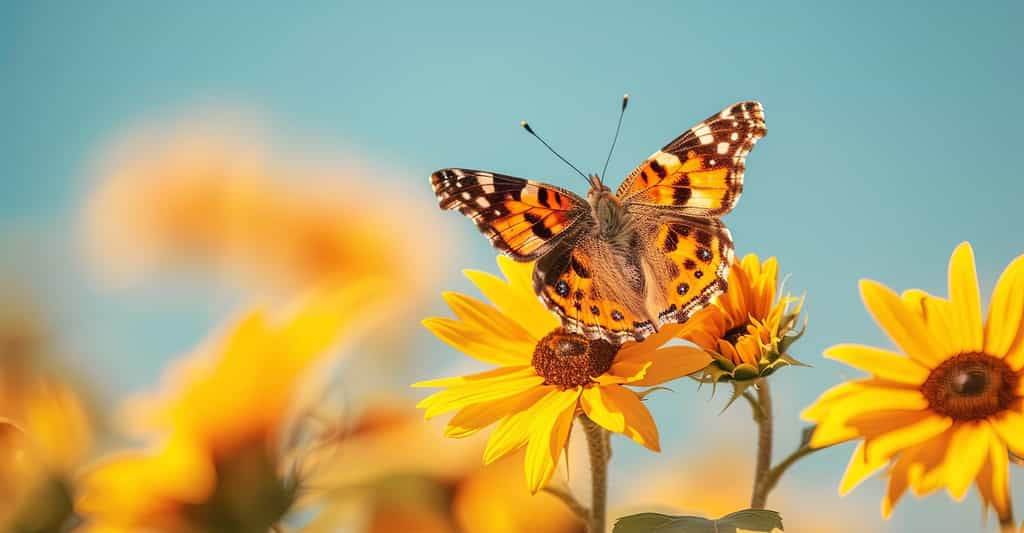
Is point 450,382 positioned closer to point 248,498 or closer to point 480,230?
point 480,230

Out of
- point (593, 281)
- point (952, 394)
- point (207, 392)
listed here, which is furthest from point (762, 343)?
point (207, 392)

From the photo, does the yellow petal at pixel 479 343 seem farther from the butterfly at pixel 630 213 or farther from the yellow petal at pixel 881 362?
the yellow petal at pixel 881 362

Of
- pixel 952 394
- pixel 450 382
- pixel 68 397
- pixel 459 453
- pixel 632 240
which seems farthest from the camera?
pixel 632 240

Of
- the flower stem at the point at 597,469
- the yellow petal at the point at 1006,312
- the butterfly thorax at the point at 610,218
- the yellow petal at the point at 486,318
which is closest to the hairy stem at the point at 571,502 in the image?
the flower stem at the point at 597,469

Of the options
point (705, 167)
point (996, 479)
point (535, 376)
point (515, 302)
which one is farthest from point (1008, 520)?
point (705, 167)

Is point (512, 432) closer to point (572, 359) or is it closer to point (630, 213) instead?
point (572, 359)

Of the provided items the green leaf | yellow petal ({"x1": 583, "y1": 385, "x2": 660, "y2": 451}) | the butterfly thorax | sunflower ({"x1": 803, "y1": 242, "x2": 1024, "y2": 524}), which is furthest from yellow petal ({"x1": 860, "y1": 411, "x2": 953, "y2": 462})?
the butterfly thorax

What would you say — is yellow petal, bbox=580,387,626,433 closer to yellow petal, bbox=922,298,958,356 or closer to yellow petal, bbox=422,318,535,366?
yellow petal, bbox=422,318,535,366
